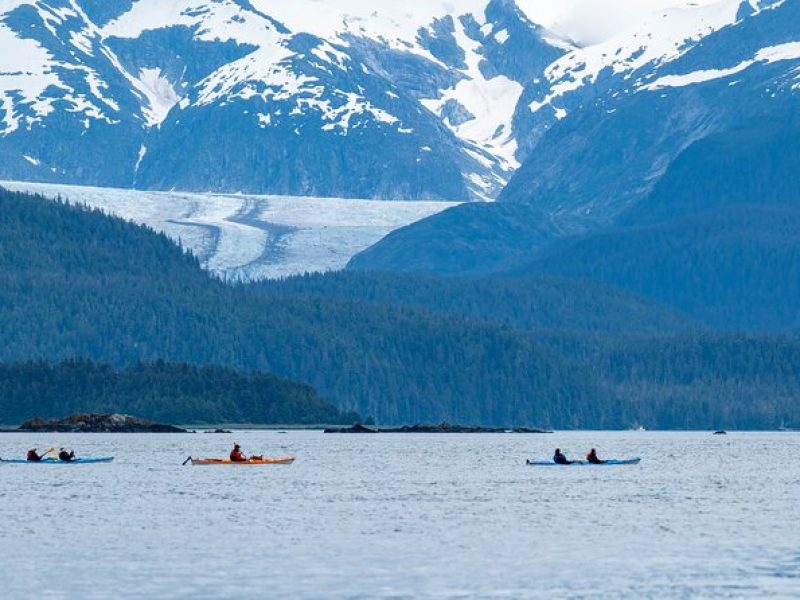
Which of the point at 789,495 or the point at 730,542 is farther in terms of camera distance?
the point at 789,495

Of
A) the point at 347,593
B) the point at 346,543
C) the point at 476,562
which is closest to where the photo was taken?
the point at 347,593

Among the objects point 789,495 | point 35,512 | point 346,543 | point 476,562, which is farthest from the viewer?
point 789,495

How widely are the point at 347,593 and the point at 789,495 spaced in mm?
65752

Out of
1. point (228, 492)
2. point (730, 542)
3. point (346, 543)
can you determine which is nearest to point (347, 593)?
point (346, 543)

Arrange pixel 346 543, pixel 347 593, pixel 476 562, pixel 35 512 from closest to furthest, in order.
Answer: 1. pixel 347 593
2. pixel 476 562
3. pixel 346 543
4. pixel 35 512

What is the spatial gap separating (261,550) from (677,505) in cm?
3958

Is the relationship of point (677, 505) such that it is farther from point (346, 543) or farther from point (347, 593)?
point (347, 593)

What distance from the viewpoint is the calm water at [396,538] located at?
107875 millimetres

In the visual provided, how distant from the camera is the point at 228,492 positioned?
167250mm

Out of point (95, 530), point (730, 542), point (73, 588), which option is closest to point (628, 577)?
point (730, 542)

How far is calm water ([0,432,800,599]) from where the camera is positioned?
354 ft

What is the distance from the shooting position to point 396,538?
5030 inches

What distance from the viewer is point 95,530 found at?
13225cm

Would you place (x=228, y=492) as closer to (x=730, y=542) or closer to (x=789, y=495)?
(x=789, y=495)
